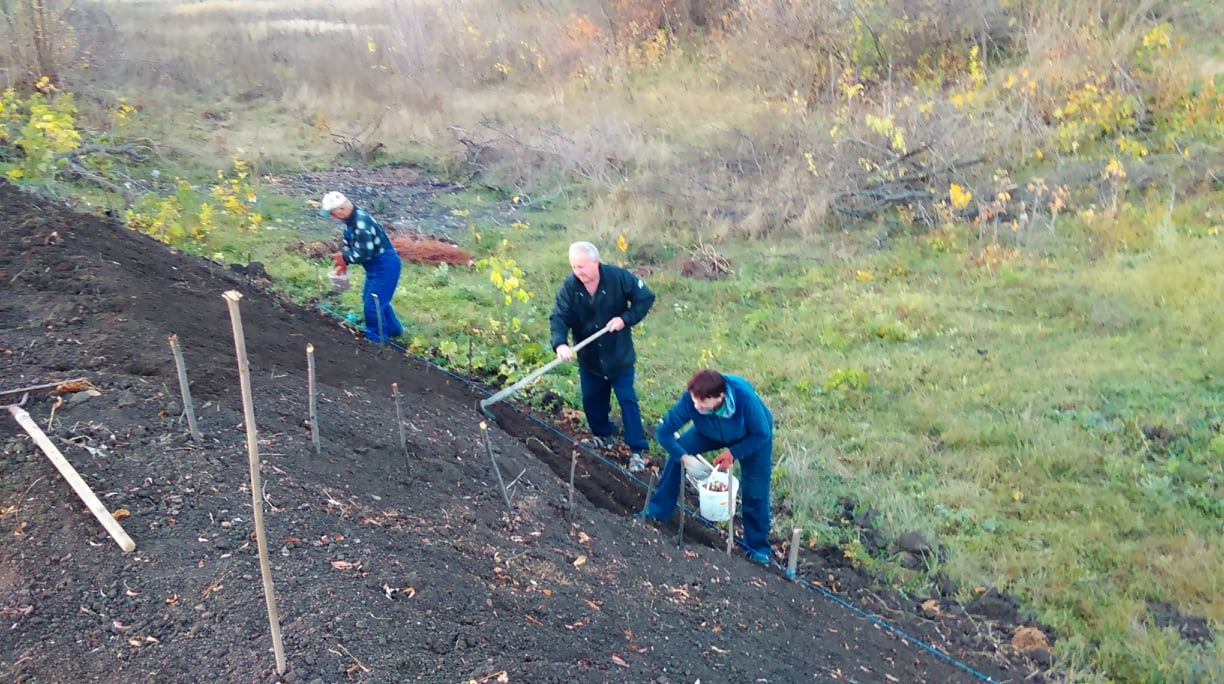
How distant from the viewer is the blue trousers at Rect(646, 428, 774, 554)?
4.57 metres

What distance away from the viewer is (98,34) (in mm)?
16703

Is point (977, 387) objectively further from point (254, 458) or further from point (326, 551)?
point (254, 458)

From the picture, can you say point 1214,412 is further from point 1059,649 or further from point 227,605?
point 227,605

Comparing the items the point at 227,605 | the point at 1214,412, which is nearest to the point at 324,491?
the point at 227,605

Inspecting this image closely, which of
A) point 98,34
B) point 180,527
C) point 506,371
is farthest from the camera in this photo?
point 98,34

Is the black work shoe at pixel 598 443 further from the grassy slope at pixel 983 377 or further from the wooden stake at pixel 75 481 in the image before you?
the wooden stake at pixel 75 481

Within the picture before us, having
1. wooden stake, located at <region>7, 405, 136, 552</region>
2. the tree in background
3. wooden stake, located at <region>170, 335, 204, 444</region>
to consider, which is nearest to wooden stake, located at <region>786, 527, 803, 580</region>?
wooden stake, located at <region>170, 335, 204, 444</region>

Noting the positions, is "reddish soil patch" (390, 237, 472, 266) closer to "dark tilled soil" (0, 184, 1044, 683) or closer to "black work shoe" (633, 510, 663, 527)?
"dark tilled soil" (0, 184, 1044, 683)

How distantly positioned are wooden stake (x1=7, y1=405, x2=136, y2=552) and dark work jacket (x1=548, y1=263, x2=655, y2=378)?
2.66 metres

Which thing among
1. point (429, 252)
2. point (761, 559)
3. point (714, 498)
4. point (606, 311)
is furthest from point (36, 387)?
point (429, 252)

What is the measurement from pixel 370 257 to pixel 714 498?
3299 millimetres

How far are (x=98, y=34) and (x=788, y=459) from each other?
56.5 ft

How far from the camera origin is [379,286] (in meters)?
6.57

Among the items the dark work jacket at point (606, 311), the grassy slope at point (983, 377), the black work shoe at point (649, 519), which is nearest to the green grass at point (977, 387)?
the grassy slope at point (983, 377)
